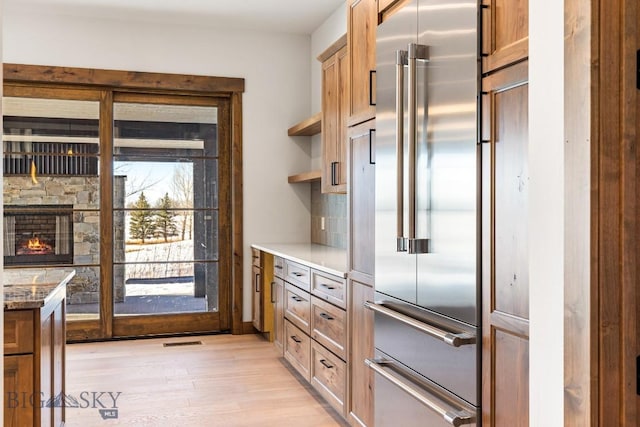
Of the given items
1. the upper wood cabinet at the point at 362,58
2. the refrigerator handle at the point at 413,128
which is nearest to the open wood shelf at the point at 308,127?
the upper wood cabinet at the point at 362,58

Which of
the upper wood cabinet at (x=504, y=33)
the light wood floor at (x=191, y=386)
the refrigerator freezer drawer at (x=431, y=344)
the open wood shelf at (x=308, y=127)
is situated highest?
the open wood shelf at (x=308, y=127)

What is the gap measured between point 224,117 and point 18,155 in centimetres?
180

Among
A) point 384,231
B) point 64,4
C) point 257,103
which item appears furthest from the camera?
point 257,103

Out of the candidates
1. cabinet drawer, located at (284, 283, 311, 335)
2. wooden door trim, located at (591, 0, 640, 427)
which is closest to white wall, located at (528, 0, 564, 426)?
wooden door trim, located at (591, 0, 640, 427)

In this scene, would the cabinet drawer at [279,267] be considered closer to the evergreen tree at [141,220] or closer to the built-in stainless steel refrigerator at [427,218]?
the evergreen tree at [141,220]

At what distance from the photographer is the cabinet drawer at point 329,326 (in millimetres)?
3105

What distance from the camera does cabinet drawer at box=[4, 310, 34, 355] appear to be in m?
2.12

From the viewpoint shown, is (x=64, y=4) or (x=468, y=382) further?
(x=64, y=4)

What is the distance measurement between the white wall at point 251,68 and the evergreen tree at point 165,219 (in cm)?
68

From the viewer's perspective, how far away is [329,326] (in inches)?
130

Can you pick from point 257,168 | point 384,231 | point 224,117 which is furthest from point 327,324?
point 224,117

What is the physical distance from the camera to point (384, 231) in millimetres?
2510

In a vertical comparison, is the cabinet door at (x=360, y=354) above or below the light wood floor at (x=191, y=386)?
above

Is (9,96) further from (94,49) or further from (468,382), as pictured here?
(468,382)
